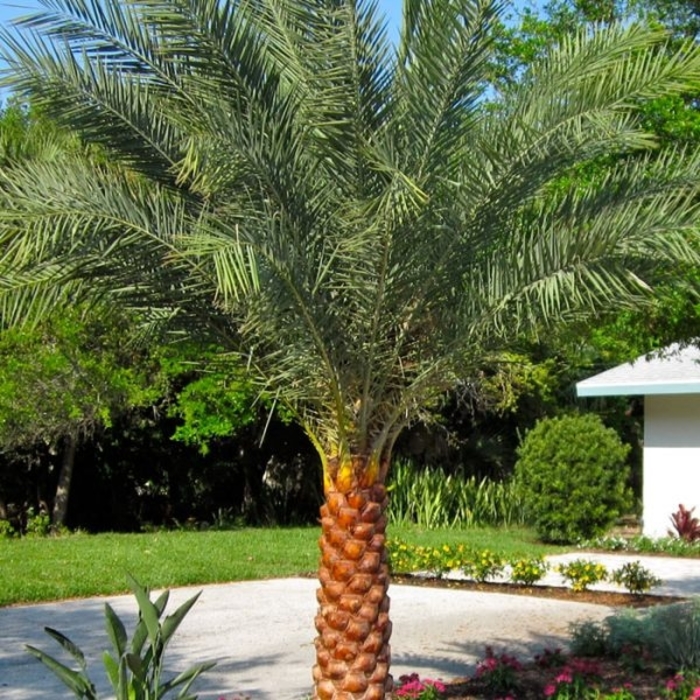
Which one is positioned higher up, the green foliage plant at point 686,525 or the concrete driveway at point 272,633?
the green foliage plant at point 686,525

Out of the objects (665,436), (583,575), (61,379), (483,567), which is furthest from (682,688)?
(61,379)

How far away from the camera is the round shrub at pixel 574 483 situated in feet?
61.3

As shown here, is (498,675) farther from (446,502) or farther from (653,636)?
(446,502)

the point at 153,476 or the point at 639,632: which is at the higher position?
the point at 153,476

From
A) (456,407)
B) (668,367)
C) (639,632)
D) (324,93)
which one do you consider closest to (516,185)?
(324,93)

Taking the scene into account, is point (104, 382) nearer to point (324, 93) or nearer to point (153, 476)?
point (153, 476)

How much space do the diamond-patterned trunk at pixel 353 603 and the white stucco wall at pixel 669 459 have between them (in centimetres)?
1338

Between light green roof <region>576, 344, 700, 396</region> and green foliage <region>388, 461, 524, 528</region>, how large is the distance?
289 cm

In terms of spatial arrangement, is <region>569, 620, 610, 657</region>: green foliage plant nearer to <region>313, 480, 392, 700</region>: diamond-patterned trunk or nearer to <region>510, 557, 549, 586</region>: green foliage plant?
<region>313, 480, 392, 700</region>: diamond-patterned trunk

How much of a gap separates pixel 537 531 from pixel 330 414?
1270cm

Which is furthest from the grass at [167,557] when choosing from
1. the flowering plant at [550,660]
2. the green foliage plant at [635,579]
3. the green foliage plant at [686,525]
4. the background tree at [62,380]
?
the flowering plant at [550,660]

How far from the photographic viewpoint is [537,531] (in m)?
19.4

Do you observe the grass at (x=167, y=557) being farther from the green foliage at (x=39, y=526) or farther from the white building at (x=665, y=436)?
the white building at (x=665, y=436)

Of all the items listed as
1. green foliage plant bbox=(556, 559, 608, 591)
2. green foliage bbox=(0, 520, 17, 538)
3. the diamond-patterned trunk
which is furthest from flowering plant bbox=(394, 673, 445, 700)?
green foliage bbox=(0, 520, 17, 538)
